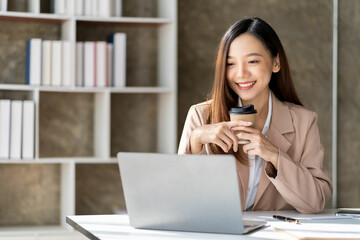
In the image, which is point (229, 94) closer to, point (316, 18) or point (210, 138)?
point (210, 138)

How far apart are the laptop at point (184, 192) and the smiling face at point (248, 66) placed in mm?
743

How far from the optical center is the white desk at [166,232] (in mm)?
1699

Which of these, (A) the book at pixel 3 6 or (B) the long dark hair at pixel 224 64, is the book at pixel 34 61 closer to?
(A) the book at pixel 3 6

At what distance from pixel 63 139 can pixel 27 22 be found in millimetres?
749

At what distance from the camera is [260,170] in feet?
7.84

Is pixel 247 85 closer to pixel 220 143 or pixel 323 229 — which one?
pixel 220 143

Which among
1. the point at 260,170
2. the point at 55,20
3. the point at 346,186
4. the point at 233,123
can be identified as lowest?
the point at 346,186

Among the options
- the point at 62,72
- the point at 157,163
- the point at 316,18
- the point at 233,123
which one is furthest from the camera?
the point at 316,18

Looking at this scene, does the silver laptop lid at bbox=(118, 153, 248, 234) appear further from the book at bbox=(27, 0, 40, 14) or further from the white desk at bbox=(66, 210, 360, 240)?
the book at bbox=(27, 0, 40, 14)

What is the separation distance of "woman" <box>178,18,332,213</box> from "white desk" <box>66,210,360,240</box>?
0.18 metres

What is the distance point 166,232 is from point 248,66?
35.0 inches

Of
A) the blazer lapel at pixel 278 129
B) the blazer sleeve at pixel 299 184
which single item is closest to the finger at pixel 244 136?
the blazer sleeve at pixel 299 184

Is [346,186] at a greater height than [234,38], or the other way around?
[234,38]

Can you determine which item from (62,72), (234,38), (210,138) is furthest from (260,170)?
(62,72)
